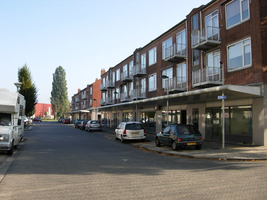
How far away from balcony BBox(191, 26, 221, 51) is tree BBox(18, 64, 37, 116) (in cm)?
2737

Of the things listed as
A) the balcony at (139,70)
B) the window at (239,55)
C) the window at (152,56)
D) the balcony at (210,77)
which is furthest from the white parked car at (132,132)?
the balcony at (139,70)

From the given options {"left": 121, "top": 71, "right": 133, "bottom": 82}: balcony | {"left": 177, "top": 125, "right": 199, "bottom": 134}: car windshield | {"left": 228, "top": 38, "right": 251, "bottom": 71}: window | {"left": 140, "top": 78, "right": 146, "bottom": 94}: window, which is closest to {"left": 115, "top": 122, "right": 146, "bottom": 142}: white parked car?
{"left": 177, "top": 125, "right": 199, "bottom": 134}: car windshield

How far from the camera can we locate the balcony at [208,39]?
18.1 meters

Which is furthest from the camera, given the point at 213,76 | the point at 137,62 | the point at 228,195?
the point at 137,62

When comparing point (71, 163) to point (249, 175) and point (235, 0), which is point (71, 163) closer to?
point (249, 175)

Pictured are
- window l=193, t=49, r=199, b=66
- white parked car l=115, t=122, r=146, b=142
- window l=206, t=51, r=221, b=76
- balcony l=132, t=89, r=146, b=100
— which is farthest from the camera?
balcony l=132, t=89, r=146, b=100

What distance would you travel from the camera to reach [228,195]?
223 inches

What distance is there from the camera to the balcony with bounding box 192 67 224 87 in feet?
57.4

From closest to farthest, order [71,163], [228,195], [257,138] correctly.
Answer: [228,195] < [71,163] < [257,138]

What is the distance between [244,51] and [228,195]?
12479mm

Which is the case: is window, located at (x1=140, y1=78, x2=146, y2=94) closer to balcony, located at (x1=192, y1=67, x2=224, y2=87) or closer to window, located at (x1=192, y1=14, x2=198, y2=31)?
window, located at (x1=192, y1=14, x2=198, y2=31)

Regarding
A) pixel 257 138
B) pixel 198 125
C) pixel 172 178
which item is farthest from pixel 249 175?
pixel 198 125

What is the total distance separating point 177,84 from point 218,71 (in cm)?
567

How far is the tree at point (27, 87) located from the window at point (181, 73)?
2401 cm
